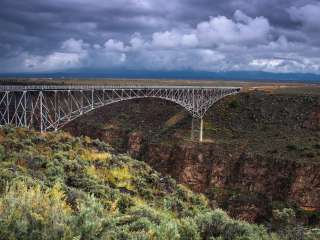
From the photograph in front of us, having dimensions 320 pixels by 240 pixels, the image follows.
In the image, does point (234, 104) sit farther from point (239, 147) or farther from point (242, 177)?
point (242, 177)

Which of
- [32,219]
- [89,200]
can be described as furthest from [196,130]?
[32,219]

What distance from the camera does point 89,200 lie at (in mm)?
10594

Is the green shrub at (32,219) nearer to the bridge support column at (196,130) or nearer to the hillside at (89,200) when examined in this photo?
the hillside at (89,200)

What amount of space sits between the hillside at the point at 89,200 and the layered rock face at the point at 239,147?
107 ft

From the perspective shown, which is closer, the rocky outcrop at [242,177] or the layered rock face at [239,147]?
the rocky outcrop at [242,177]

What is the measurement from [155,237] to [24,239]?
95.4 inches

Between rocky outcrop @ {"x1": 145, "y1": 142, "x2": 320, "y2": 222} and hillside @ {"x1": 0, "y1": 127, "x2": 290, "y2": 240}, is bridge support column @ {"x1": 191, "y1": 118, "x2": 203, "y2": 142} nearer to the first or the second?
rocky outcrop @ {"x1": 145, "y1": 142, "x2": 320, "y2": 222}

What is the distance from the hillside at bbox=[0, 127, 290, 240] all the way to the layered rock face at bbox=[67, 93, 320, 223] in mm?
32742

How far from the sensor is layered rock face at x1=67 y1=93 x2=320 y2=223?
53875mm

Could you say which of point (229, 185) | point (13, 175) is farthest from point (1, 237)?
point (229, 185)

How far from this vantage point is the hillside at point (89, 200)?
26.6 ft

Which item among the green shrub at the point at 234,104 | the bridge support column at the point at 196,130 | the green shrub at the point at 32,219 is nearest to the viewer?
the green shrub at the point at 32,219

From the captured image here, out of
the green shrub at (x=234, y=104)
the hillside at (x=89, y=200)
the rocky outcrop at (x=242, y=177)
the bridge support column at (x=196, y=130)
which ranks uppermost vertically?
the hillside at (x=89, y=200)

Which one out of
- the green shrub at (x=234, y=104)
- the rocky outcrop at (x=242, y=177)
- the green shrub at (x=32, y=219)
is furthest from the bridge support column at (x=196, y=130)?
the green shrub at (x=32, y=219)
